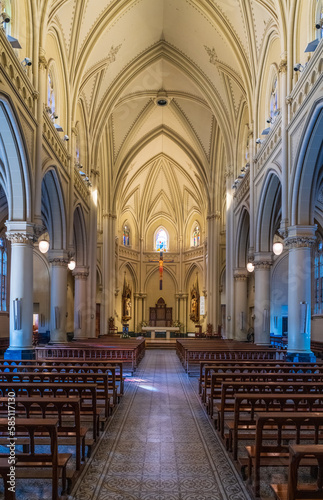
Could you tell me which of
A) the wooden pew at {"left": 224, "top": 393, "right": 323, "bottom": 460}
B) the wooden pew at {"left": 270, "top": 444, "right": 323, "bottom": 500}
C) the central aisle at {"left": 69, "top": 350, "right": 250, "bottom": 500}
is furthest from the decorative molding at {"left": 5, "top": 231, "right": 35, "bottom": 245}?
the wooden pew at {"left": 270, "top": 444, "right": 323, "bottom": 500}

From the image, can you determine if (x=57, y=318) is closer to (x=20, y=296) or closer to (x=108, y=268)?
(x=20, y=296)

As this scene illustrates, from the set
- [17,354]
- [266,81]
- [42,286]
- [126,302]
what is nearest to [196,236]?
[126,302]

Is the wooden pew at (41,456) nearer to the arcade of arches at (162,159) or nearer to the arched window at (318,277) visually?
the arcade of arches at (162,159)

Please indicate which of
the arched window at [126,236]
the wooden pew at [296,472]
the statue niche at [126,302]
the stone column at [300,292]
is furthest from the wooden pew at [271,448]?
the arched window at [126,236]

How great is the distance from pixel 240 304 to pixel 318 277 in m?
4.49

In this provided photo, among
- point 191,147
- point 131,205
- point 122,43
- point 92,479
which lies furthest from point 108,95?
point 92,479

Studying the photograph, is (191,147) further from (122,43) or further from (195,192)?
(122,43)

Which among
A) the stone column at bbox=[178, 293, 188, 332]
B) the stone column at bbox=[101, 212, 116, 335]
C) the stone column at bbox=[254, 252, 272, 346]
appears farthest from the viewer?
the stone column at bbox=[178, 293, 188, 332]

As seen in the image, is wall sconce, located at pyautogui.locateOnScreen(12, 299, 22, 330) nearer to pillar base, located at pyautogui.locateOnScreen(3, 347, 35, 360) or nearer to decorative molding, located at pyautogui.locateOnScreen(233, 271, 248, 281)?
pillar base, located at pyautogui.locateOnScreen(3, 347, 35, 360)

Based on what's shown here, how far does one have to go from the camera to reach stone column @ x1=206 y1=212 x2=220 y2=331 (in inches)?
1407

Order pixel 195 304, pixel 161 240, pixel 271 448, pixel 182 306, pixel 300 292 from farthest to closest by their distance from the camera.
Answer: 1. pixel 161 240
2. pixel 182 306
3. pixel 195 304
4. pixel 300 292
5. pixel 271 448

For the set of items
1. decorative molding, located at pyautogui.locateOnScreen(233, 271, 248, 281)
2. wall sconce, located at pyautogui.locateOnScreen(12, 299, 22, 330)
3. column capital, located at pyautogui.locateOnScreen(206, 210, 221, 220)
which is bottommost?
wall sconce, located at pyautogui.locateOnScreen(12, 299, 22, 330)

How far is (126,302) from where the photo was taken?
44844 mm

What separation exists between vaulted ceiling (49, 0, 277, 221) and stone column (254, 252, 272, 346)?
285 inches
